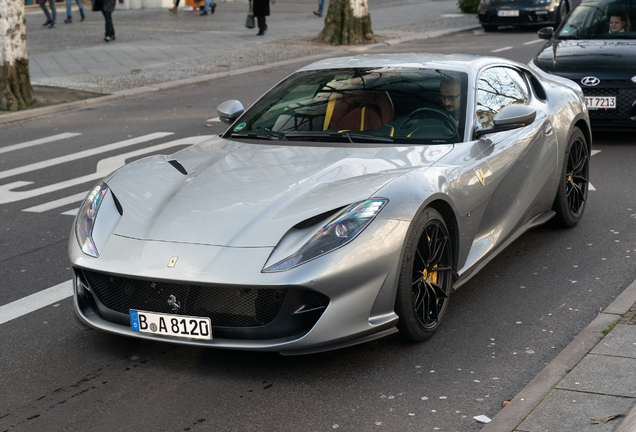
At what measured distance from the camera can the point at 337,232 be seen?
396cm

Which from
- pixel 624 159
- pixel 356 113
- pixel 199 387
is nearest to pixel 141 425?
pixel 199 387

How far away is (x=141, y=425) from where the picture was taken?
12.0ft

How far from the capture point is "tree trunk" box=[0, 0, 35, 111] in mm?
12875

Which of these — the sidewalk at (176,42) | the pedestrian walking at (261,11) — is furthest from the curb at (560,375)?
the pedestrian walking at (261,11)

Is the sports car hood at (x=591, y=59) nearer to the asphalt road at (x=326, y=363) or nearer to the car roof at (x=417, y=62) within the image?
the asphalt road at (x=326, y=363)

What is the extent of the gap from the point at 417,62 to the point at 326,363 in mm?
2303

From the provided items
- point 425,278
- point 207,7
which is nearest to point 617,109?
point 425,278

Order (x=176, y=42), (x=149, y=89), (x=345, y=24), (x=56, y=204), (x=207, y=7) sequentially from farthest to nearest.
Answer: (x=207, y=7) → (x=345, y=24) → (x=176, y=42) → (x=149, y=89) → (x=56, y=204)

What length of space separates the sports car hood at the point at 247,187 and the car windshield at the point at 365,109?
18 centimetres

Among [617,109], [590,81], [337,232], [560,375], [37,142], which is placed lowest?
[37,142]

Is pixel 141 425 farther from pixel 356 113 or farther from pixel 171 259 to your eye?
pixel 356 113

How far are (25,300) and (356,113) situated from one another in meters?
2.38

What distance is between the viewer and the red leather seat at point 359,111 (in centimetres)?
521

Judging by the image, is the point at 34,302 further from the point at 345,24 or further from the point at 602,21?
the point at 345,24
